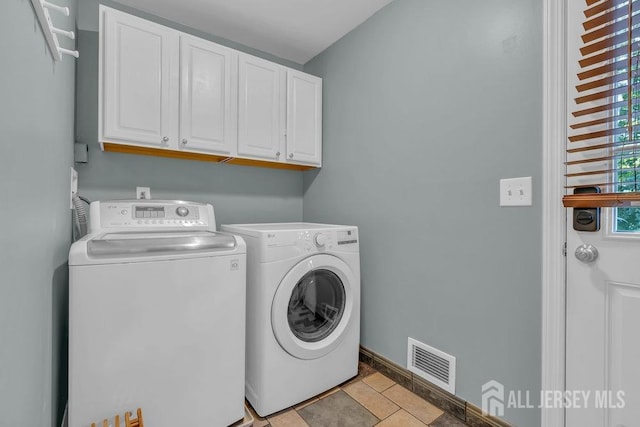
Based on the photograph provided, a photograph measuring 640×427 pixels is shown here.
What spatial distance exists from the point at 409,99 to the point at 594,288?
1275mm

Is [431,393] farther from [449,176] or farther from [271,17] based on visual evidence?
[271,17]

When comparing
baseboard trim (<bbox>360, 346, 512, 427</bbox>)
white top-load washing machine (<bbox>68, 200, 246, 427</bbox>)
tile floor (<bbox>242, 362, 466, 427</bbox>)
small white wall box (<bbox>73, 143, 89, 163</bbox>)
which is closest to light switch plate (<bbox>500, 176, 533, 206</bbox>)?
baseboard trim (<bbox>360, 346, 512, 427</bbox>)

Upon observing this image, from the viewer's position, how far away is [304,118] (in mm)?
2299

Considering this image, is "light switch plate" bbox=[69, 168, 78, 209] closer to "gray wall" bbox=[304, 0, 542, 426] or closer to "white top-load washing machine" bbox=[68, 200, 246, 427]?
"white top-load washing machine" bbox=[68, 200, 246, 427]

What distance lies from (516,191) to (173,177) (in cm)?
207

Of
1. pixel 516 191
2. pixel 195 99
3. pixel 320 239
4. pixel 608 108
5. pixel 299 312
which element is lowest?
pixel 299 312

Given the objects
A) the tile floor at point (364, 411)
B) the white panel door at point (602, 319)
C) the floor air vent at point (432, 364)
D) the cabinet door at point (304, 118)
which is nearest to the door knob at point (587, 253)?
the white panel door at point (602, 319)

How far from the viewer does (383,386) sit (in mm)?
1774

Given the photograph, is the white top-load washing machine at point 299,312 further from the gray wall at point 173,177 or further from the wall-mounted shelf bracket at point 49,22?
the wall-mounted shelf bracket at point 49,22

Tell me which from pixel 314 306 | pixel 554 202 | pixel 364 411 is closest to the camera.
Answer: pixel 554 202

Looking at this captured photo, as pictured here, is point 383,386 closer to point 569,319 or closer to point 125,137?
point 569,319

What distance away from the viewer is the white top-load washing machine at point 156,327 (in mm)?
1084

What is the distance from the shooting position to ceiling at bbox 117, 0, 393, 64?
1.88 m

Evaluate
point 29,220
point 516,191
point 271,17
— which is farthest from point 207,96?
point 516,191
